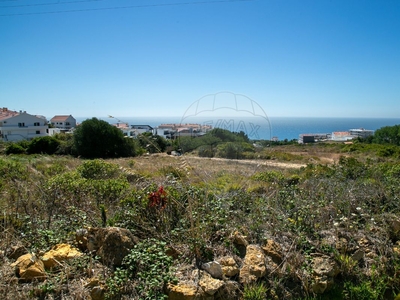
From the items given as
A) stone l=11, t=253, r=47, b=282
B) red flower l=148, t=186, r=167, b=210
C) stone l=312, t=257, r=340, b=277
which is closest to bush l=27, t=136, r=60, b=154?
red flower l=148, t=186, r=167, b=210

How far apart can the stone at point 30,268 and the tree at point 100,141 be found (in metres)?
24.5

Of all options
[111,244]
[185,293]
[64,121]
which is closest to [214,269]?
[185,293]

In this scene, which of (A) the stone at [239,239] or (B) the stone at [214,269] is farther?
(A) the stone at [239,239]

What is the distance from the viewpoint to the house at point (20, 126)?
3954 cm

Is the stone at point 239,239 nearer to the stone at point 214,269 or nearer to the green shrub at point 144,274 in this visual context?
the stone at point 214,269

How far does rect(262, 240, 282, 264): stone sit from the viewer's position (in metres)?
2.82

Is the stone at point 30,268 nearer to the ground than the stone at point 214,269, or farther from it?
farther from it

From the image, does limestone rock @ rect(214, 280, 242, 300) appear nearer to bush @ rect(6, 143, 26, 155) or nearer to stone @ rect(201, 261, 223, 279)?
stone @ rect(201, 261, 223, 279)

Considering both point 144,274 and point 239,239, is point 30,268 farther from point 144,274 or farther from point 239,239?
point 239,239

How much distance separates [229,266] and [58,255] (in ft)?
5.24

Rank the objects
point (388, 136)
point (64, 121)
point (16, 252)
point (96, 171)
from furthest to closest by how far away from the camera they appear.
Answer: point (64, 121) < point (388, 136) < point (96, 171) < point (16, 252)

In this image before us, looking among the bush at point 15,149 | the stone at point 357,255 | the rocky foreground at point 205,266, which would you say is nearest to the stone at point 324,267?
the rocky foreground at point 205,266

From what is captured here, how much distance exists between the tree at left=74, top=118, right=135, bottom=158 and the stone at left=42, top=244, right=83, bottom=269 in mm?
24415

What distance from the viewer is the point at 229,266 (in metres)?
2.59
